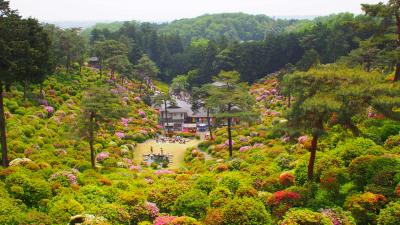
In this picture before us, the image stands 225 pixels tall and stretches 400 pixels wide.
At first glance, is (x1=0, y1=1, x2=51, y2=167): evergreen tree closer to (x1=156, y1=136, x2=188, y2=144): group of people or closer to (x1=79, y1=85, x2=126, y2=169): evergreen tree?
(x1=79, y1=85, x2=126, y2=169): evergreen tree

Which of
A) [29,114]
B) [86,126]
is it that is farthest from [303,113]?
[29,114]

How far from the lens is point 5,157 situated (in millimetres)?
24594

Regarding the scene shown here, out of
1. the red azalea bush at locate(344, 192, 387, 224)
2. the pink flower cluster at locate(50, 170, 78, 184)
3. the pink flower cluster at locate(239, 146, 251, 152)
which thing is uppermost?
the red azalea bush at locate(344, 192, 387, 224)

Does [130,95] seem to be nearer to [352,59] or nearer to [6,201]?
[352,59]

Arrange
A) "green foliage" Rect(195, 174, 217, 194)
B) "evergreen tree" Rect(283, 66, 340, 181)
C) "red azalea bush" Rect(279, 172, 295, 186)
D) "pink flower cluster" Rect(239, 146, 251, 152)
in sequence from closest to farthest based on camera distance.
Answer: "evergreen tree" Rect(283, 66, 340, 181)
"green foliage" Rect(195, 174, 217, 194)
"red azalea bush" Rect(279, 172, 295, 186)
"pink flower cluster" Rect(239, 146, 251, 152)

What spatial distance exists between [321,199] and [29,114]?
99.6 ft

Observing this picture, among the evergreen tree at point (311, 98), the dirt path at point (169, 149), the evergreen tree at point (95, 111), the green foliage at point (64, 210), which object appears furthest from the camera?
the dirt path at point (169, 149)

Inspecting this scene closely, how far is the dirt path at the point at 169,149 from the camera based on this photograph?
4172cm

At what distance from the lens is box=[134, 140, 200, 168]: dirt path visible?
1642 inches

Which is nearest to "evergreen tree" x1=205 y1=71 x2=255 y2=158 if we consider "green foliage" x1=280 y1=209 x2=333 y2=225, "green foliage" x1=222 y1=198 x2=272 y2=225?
"green foliage" x1=222 y1=198 x2=272 y2=225

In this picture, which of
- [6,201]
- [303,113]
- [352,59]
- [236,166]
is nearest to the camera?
[6,201]

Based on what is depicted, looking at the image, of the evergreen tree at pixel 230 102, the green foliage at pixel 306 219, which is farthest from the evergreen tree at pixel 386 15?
the green foliage at pixel 306 219

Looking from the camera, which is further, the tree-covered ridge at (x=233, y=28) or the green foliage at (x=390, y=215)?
the tree-covered ridge at (x=233, y=28)

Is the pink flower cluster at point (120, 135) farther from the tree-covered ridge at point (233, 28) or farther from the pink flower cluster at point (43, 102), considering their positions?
the tree-covered ridge at point (233, 28)
